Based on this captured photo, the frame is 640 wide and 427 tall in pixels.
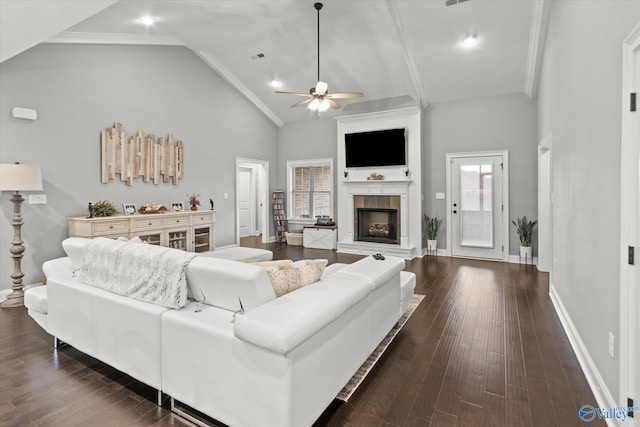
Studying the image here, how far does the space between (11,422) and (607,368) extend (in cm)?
342

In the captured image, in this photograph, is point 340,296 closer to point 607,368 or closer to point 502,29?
point 607,368

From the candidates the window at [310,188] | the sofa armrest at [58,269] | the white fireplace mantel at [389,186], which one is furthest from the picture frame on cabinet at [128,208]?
the white fireplace mantel at [389,186]

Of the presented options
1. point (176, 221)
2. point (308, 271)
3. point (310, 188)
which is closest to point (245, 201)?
point (310, 188)

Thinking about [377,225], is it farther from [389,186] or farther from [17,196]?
[17,196]

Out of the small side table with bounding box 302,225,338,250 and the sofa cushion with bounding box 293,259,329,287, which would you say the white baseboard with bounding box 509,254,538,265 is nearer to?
the small side table with bounding box 302,225,338,250

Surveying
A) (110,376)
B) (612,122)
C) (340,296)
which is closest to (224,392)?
(340,296)

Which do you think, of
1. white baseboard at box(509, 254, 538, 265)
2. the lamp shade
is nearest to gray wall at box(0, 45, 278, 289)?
the lamp shade

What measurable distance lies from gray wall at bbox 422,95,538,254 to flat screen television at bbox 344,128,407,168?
0.56m

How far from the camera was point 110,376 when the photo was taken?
230 centimetres

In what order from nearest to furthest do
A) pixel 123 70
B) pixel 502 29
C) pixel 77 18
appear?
pixel 77 18 < pixel 502 29 < pixel 123 70

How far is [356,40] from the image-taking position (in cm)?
540

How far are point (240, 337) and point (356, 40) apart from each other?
5.26m

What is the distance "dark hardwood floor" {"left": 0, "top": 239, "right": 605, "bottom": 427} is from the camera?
1873 mm

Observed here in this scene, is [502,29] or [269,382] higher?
[502,29]
